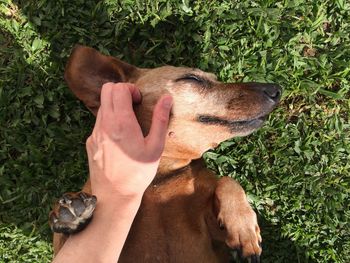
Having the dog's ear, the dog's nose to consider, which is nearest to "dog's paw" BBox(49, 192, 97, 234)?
the dog's ear

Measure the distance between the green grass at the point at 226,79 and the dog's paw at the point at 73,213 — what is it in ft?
5.73

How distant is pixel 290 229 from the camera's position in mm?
4766

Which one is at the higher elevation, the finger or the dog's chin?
the finger

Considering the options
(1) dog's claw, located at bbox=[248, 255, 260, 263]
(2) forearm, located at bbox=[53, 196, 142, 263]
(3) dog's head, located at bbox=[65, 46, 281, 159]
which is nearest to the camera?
(2) forearm, located at bbox=[53, 196, 142, 263]

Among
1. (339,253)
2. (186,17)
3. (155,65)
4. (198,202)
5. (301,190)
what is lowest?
(339,253)

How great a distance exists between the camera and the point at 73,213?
3.10 m

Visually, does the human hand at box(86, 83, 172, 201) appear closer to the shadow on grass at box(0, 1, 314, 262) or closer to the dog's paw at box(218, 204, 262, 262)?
the dog's paw at box(218, 204, 262, 262)

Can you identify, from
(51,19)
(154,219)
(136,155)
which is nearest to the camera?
(136,155)

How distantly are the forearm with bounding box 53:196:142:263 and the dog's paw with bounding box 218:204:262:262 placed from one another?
0.78 m

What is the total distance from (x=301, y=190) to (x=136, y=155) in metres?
2.34

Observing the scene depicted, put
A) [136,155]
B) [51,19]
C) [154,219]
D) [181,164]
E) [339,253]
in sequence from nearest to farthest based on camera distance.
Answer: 1. [136,155]
2. [154,219]
3. [181,164]
4. [339,253]
5. [51,19]

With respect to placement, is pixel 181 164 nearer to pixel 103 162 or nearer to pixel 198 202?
pixel 198 202

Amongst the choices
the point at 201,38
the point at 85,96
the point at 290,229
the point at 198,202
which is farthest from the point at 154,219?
the point at 201,38

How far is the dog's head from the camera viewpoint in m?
3.62
